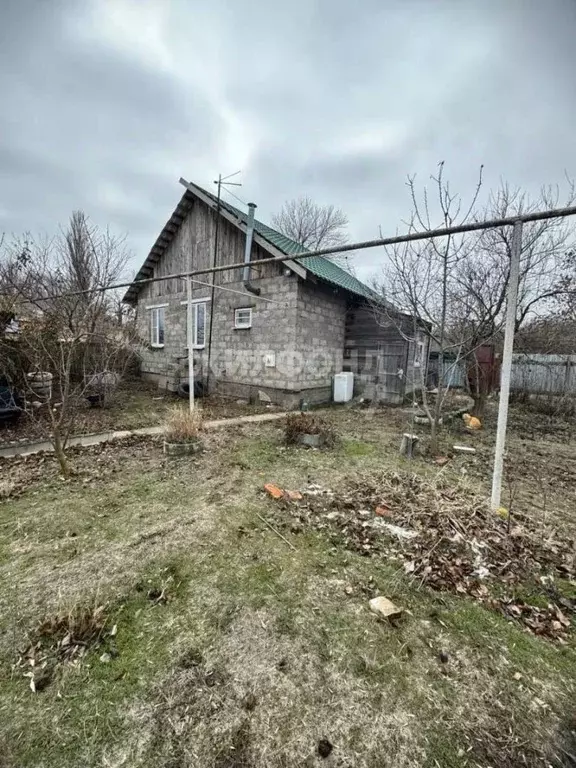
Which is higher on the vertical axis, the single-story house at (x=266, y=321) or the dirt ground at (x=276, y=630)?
the single-story house at (x=266, y=321)

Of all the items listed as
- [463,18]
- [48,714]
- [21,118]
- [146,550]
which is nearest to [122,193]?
[21,118]

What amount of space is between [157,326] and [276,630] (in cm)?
1291

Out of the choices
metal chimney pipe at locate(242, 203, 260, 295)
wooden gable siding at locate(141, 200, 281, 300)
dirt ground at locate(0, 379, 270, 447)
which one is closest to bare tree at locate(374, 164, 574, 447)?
metal chimney pipe at locate(242, 203, 260, 295)

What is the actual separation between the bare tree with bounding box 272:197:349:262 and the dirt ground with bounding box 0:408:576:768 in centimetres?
2348

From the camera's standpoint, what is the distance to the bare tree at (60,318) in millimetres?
5801

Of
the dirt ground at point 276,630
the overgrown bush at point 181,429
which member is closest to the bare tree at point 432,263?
the dirt ground at point 276,630

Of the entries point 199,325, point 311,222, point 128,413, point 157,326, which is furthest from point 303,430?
point 311,222

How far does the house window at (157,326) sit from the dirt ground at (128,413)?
6.80 feet

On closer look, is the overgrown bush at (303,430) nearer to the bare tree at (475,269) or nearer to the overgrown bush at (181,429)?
the overgrown bush at (181,429)

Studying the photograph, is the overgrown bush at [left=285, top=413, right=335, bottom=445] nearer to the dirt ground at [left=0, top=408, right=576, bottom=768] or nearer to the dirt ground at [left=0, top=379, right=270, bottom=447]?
the dirt ground at [left=0, top=408, right=576, bottom=768]

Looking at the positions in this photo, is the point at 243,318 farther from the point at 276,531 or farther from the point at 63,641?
the point at 63,641

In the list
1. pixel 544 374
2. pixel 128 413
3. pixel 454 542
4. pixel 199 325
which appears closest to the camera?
pixel 454 542

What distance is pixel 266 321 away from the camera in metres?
9.60

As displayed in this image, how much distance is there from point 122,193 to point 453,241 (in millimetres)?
15190
